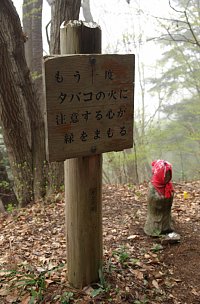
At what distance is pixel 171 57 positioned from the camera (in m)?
14.5

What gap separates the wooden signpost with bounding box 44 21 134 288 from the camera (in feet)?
6.72

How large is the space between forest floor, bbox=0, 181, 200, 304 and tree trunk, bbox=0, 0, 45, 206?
120 centimetres

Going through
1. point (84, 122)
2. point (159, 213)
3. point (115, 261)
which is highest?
point (84, 122)

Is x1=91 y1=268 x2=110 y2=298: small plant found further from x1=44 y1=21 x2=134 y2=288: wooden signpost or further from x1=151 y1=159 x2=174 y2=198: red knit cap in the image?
x1=151 y1=159 x2=174 y2=198: red knit cap

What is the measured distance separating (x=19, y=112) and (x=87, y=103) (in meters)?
3.63

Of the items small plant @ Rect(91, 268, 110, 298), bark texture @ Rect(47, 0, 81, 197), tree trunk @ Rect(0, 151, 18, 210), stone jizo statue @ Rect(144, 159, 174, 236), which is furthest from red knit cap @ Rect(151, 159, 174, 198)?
tree trunk @ Rect(0, 151, 18, 210)

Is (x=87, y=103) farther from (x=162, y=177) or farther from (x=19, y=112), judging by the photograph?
(x=19, y=112)

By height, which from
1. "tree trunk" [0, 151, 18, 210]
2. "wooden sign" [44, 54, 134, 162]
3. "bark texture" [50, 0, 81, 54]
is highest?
"bark texture" [50, 0, 81, 54]

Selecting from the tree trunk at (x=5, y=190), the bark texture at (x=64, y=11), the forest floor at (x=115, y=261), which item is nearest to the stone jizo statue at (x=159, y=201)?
the forest floor at (x=115, y=261)

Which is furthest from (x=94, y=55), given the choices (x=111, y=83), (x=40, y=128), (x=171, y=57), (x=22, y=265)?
(x=171, y=57)

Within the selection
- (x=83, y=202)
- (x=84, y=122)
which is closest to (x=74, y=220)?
(x=83, y=202)

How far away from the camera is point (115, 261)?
306cm

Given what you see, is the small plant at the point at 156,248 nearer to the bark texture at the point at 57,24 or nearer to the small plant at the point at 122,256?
the small plant at the point at 122,256

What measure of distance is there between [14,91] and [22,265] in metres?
3.18
